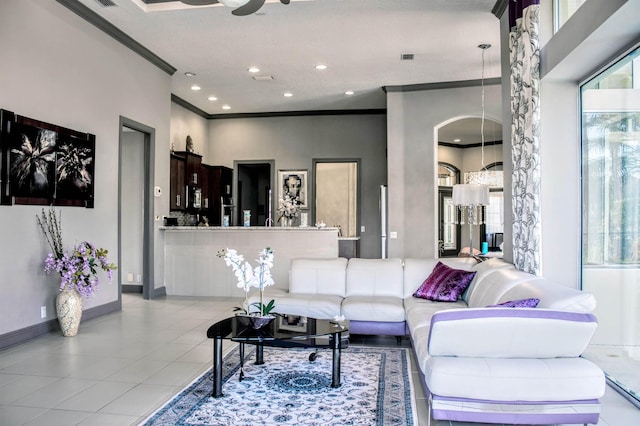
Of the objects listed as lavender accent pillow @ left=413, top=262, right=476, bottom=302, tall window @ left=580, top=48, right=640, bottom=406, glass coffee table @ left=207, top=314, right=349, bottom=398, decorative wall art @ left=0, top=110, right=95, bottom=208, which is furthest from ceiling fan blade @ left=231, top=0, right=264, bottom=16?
lavender accent pillow @ left=413, top=262, right=476, bottom=302

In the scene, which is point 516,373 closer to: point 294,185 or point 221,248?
point 221,248

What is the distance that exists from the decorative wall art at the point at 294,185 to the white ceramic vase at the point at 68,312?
5443 millimetres

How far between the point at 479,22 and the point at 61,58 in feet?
15.4

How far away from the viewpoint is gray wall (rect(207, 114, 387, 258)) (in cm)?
970

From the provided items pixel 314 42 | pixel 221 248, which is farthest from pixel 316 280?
pixel 314 42

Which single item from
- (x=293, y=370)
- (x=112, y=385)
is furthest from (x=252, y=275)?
(x=112, y=385)

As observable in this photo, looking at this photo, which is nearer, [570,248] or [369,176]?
[570,248]

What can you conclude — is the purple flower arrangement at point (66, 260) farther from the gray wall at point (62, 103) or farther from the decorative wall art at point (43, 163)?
the decorative wall art at point (43, 163)

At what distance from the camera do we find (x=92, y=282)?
4930mm

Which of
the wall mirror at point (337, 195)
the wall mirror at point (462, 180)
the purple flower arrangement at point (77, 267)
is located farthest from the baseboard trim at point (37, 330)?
the wall mirror at point (462, 180)

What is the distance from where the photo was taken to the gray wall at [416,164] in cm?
775

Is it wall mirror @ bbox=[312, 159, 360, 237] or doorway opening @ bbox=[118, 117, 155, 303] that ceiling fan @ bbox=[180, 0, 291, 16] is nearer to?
doorway opening @ bbox=[118, 117, 155, 303]

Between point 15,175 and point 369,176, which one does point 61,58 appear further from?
point 369,176

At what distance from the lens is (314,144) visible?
32.4 feet
